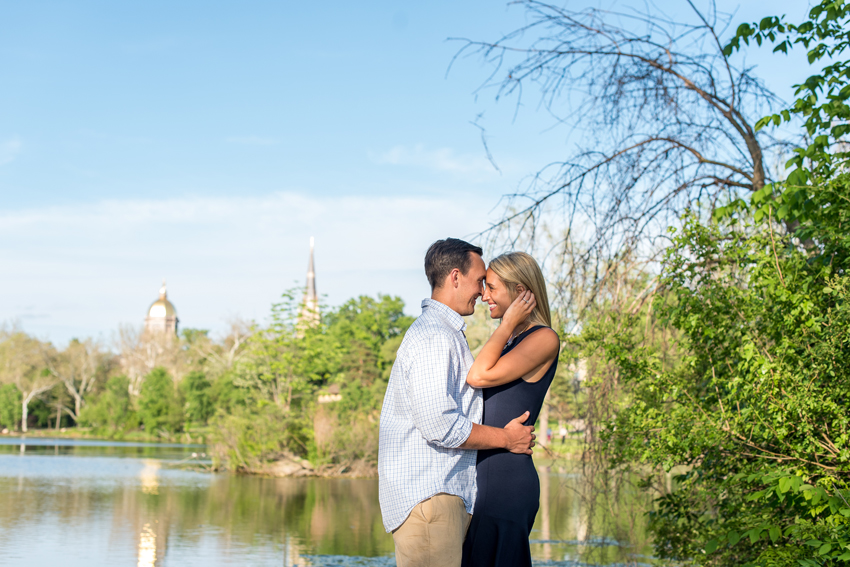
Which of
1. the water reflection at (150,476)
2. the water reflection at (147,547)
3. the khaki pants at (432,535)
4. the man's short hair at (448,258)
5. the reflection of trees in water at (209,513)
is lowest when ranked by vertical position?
the water reflection at (150,476)

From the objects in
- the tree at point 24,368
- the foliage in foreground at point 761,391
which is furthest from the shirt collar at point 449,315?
the tree at point 24,368

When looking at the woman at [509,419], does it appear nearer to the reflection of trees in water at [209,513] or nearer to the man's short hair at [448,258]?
Answer: the man's short hair at [448,258]

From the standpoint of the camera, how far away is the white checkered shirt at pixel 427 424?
8.27 ft

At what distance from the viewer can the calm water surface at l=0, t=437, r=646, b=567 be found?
30.5 ft

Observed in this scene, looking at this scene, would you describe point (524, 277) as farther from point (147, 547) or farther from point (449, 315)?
point (147, 547)

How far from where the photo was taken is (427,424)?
8.23ft

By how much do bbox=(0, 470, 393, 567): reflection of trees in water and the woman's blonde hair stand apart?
288 inches

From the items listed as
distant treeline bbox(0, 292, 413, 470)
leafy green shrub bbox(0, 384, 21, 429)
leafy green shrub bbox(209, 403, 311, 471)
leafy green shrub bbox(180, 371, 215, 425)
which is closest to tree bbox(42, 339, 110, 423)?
distant treeline bbox(0, 292, 413, 470)

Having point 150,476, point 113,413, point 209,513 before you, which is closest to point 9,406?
point 113,413

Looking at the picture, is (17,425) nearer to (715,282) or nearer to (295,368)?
(295,368)

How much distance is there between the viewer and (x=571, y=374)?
20.9 ft

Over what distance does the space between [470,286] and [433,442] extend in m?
0.59

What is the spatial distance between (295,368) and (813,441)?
25863 mm

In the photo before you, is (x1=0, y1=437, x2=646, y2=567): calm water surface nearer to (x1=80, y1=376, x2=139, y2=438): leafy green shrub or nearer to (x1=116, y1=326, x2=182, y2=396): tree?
(x1=80, y1=376, x2=139, y2=438): leafy green shrub
